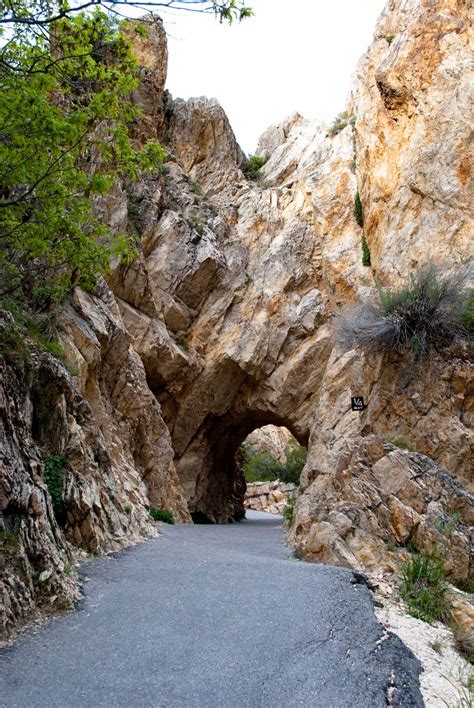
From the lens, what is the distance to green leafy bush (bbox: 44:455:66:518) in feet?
20.6

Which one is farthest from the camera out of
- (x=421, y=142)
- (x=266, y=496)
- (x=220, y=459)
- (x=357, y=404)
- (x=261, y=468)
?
(x=261, y=468)

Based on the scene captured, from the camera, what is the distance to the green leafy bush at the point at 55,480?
6.27 m

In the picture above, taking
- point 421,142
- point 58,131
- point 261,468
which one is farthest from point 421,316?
point 261,468

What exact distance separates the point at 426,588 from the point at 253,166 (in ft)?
76.0

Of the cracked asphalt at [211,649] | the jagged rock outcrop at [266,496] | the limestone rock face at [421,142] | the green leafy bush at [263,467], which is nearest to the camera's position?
the cracked asphalt at [211,649]

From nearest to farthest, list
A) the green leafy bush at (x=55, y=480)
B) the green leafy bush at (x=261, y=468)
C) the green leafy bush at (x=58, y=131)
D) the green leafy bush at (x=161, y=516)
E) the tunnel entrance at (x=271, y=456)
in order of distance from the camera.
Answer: the green leafy bush at (x=58, y=131) → the green leafy bush at (x=55, y=480) → the green leafy bush at (x=161, y=516) → the tunnel entrance at (x=271, y=456) → the green leafy bush at (x=261, y=468)

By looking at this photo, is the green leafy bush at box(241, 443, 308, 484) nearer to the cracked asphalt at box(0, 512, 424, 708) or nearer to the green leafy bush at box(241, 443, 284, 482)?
the green leafy bush at box(241, 443, 284, 482)

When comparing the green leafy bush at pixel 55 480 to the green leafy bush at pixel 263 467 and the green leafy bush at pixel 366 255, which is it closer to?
the green leafy bush at pixel 366 255

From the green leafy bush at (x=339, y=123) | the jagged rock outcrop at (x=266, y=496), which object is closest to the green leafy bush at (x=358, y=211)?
the green leafy bush at (x=339, y=123)

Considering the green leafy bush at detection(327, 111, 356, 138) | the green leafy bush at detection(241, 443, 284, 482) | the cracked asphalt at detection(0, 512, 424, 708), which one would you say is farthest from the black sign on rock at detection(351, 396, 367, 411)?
the green leafy bush at detection(241, 443, 284, 482)

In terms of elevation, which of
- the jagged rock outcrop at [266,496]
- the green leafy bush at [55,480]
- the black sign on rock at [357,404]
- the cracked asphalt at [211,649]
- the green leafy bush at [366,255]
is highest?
the green leafy bush at [366,255]

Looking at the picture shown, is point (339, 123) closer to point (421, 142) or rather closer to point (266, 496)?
point (421, 142)

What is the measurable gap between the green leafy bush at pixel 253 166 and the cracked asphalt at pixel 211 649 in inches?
881

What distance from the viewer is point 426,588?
19.2ft
